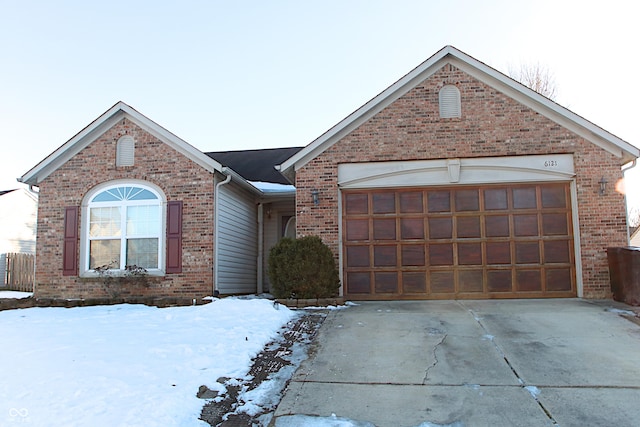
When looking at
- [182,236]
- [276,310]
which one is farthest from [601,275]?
[182,236]

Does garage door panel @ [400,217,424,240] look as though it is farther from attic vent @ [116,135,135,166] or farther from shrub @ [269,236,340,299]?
attic vent @ [116,135,135,166]

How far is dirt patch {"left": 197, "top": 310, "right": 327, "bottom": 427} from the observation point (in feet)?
15.4

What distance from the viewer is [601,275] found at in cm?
1017

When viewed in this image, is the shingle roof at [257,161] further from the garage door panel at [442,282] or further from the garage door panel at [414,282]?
the garage door panel at [442,282]

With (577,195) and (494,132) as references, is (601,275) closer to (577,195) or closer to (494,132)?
(577,195)

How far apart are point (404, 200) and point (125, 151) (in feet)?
21.7

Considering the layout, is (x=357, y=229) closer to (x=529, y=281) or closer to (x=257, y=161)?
(x=529, y=281)

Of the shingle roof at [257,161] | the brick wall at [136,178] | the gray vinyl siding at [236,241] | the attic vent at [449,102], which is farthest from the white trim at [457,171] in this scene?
the shingle roof at [257,161]

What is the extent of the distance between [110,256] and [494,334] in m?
8.59

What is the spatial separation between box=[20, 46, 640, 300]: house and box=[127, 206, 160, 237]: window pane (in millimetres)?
25

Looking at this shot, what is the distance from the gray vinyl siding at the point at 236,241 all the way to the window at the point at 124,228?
142cm

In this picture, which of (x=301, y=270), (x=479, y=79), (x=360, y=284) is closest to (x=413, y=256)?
(x=360, y=284)

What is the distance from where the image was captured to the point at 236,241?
13.0 metres

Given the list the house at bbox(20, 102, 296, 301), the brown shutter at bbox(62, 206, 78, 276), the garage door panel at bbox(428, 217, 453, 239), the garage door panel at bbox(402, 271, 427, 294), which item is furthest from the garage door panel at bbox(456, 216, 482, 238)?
the brown shutter at bbox(62, 206, 78, 276)
